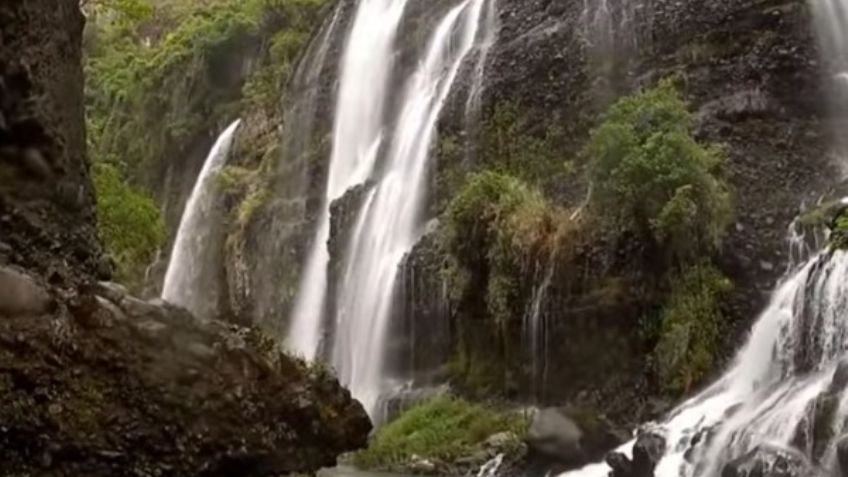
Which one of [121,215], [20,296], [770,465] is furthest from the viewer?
[121,215]

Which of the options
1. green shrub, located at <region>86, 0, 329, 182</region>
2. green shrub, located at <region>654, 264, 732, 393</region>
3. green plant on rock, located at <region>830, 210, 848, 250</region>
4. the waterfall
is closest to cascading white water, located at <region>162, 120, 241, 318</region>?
green shrub, located at <region>86, 0, 329, 182</region>

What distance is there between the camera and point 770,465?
1367cm

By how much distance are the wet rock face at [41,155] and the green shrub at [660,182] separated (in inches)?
564

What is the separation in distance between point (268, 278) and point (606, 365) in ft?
44.4

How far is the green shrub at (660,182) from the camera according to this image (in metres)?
20.4

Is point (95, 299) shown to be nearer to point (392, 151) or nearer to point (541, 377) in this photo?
point (541, 377)

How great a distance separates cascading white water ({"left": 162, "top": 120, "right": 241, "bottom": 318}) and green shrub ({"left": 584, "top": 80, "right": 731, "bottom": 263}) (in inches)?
722

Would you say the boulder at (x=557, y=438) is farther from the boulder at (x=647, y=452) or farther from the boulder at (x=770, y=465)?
the boulder at (x=770, y=465)

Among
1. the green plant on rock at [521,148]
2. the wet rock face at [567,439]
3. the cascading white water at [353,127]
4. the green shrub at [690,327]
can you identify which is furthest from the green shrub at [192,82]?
the wet rock face at [567,439]

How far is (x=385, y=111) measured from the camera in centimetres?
3116

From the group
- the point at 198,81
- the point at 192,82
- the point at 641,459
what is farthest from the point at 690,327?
the point at 192,82

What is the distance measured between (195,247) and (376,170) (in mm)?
10864

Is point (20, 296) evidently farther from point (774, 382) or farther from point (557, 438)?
point (774, 382)

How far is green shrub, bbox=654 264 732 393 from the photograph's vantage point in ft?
64.4
